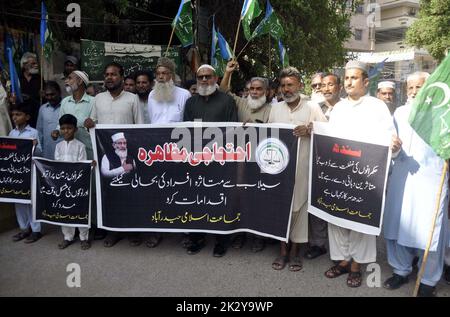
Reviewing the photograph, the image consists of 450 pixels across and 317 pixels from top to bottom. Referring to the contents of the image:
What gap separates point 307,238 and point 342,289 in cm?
62

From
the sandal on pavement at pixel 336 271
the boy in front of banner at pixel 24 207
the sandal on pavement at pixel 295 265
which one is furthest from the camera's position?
the boy in front of banner at pixel 24 207

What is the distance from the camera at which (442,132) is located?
2.88 m

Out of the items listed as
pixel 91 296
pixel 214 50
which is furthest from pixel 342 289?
pixel 214 50

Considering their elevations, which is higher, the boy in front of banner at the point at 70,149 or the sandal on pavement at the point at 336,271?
the boy in front of banner at the point at 70,149

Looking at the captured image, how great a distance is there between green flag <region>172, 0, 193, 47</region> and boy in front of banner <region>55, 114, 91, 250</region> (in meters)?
2.52

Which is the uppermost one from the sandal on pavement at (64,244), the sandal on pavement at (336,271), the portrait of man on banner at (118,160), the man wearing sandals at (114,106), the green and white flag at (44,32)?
the green and white flag at (44,32)

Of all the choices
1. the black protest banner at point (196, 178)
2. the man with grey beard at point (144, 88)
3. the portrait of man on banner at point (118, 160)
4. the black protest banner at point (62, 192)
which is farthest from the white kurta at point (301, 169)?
the black protest banner at point (62, 192)

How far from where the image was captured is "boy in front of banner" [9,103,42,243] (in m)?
4.33

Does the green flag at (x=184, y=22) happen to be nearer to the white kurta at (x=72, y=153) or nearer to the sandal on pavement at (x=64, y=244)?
the white kurta at (x=72, y=153)

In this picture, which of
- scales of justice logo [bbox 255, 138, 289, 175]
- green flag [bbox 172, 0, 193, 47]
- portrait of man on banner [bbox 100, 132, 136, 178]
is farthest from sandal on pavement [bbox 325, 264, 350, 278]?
green flag [bbox 172, 0, 193, 47]

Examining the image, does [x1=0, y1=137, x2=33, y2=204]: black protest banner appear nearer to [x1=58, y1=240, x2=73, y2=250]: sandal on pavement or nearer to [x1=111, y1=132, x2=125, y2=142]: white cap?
[x1=58, y1=240, x2=73, y2=250]: sandal on pavement

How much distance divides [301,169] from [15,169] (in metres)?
3.27

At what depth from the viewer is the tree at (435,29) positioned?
18.6 metres

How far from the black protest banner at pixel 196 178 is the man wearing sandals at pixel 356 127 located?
50 centimetres
